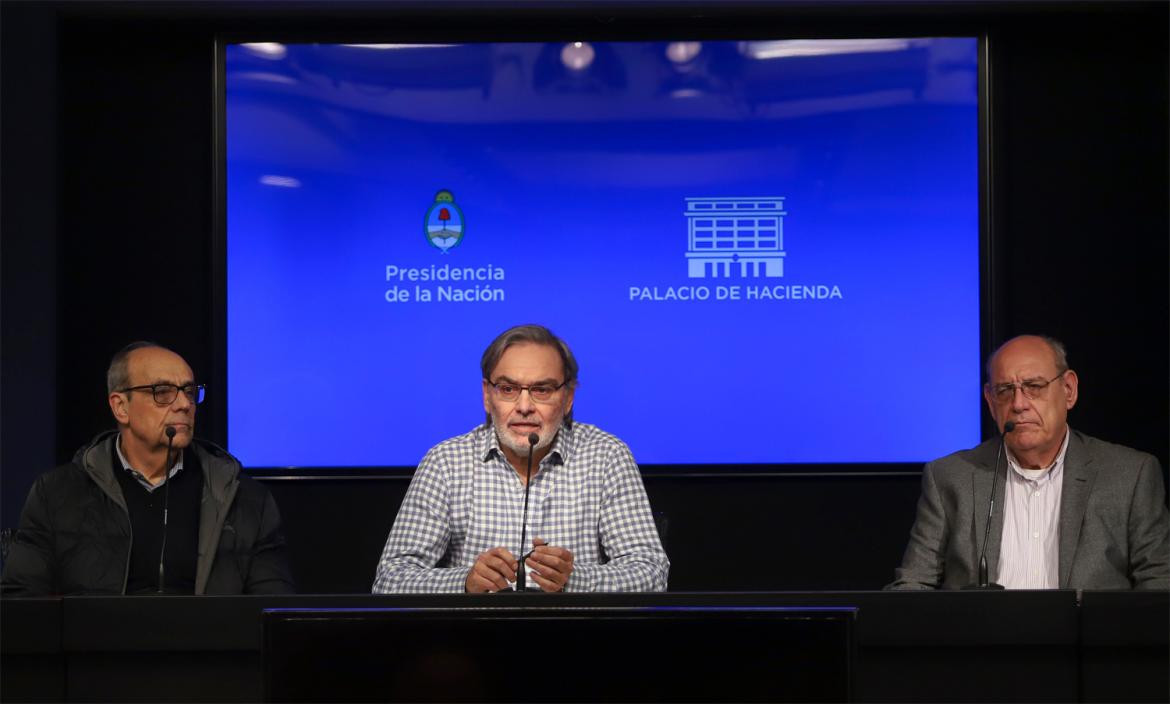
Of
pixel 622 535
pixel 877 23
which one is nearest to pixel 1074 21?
pixel 877 23

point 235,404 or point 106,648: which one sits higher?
point 235,404

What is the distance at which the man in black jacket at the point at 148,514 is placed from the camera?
3006mm

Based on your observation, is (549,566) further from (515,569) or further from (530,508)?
(530,508)

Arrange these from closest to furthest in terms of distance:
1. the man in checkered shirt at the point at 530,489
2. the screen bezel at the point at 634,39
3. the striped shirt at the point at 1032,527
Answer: the man in checkered shirt at the point at 530,489 → the striped shirt at the point at 1032,527 → the screen bezel at the point at 634,39

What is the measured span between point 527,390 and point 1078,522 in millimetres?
1367

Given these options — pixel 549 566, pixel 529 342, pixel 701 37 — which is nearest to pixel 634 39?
pixel 701 37

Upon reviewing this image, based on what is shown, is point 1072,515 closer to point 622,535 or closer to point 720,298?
point 622,535

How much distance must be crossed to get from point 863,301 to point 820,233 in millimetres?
281

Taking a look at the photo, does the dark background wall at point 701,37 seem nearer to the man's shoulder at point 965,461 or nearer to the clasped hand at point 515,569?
the man's shoulder at point 965,461

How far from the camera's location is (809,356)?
14.4 ft

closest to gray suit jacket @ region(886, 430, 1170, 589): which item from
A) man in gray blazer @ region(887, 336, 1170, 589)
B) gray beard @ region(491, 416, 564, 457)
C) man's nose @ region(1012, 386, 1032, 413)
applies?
man in gray blazer @ region(887, 336, 1170, 589)

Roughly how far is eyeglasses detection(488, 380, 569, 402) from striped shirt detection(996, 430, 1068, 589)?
119 cm

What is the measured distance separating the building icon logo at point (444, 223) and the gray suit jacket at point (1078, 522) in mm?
1922

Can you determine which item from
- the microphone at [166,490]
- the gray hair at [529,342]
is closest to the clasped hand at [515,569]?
the gray hair at [529,342]
